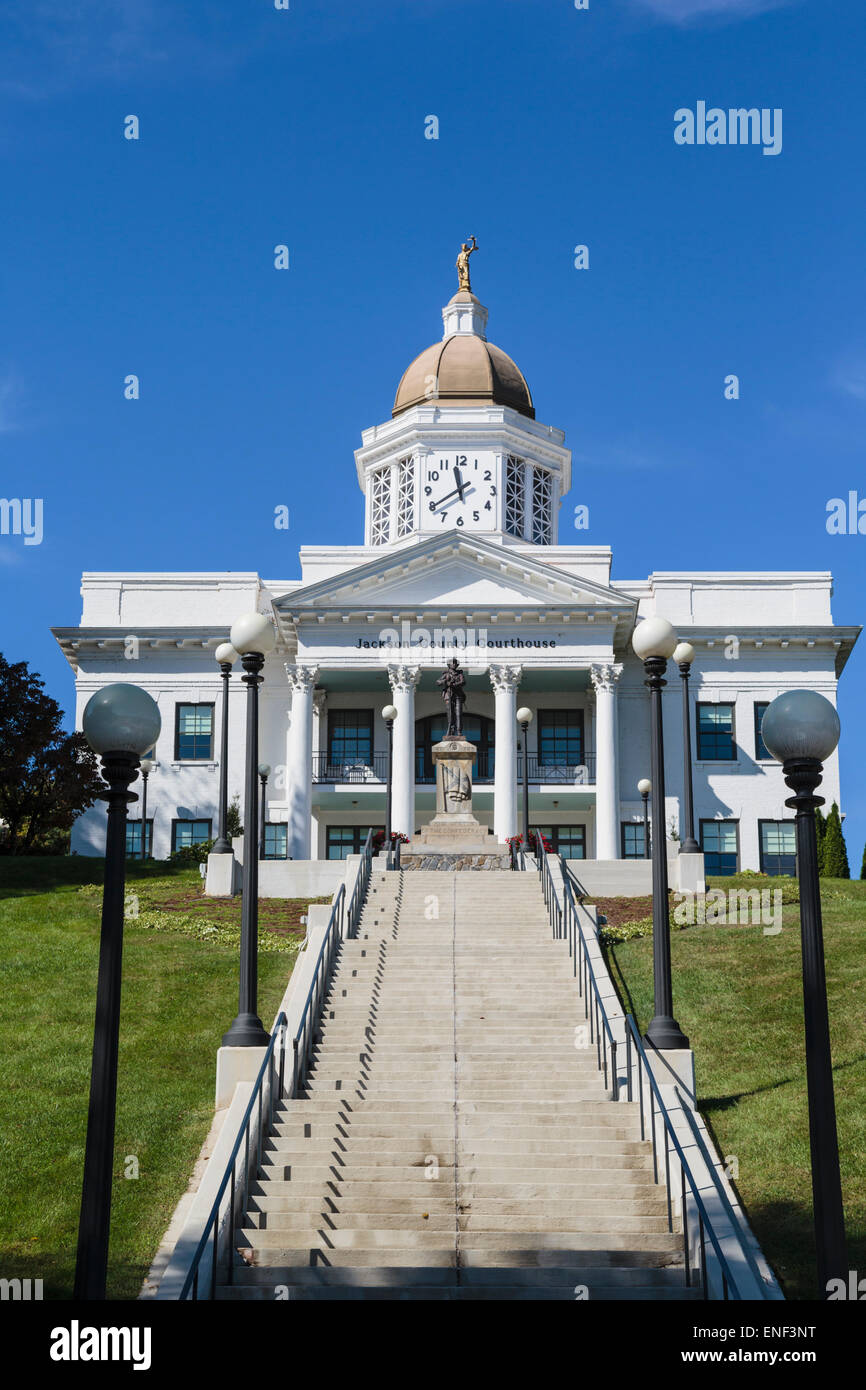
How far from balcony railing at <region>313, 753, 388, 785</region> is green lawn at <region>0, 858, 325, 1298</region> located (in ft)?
52.5

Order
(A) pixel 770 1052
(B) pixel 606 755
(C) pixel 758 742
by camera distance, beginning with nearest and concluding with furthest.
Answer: (A) pixel 770 1052 < (B) pixel 606 755 < (C) pixel 758 742

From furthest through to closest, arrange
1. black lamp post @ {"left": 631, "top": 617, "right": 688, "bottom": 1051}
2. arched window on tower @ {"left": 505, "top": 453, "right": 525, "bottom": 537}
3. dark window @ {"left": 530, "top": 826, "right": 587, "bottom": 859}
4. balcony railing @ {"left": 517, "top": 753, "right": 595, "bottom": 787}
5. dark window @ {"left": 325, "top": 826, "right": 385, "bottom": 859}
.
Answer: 1. arched window on tower @ {"left": 505, "top": 453, "right": 525, "bottom": 537}
2. dark window @ {"left": 325, "top": 826, "right": 385, "bottom": 859}
3. dark window @ {"left": 530, "top": 826, "right": 587, "bottom": 859}
4. balcony railing @ {"left": 517, "top": 753, "right": 595, "bottom": 787}
5. black lamp post @ {"left": 631, "top": 617, "right": 688, "bottom": 1051}

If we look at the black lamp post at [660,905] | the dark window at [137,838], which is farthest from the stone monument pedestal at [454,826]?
the dark window at [137,838]

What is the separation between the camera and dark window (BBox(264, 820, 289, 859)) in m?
46.0

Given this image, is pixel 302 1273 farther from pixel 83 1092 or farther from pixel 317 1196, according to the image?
pixel 83 1092

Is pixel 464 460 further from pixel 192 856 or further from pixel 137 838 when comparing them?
pixel 192 856

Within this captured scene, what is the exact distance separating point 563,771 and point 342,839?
758 centimetres

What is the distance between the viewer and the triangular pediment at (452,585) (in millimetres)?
43656

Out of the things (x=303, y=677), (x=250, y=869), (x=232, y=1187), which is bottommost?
(x=232, y=1187)

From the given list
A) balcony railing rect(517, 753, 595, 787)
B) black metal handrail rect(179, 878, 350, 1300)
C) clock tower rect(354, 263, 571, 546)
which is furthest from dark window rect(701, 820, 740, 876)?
black metal handrail rect(179, 878, 350, 1300)

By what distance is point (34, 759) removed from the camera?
123ft

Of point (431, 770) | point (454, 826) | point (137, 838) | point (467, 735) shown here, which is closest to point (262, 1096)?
point (454, 826)

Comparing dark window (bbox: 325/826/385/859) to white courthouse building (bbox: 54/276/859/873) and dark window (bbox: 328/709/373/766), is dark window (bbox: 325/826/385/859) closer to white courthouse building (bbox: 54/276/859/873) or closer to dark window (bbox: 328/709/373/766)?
white courthouse building (bbox: 54/276/859/873)

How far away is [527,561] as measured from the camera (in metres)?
43.9
